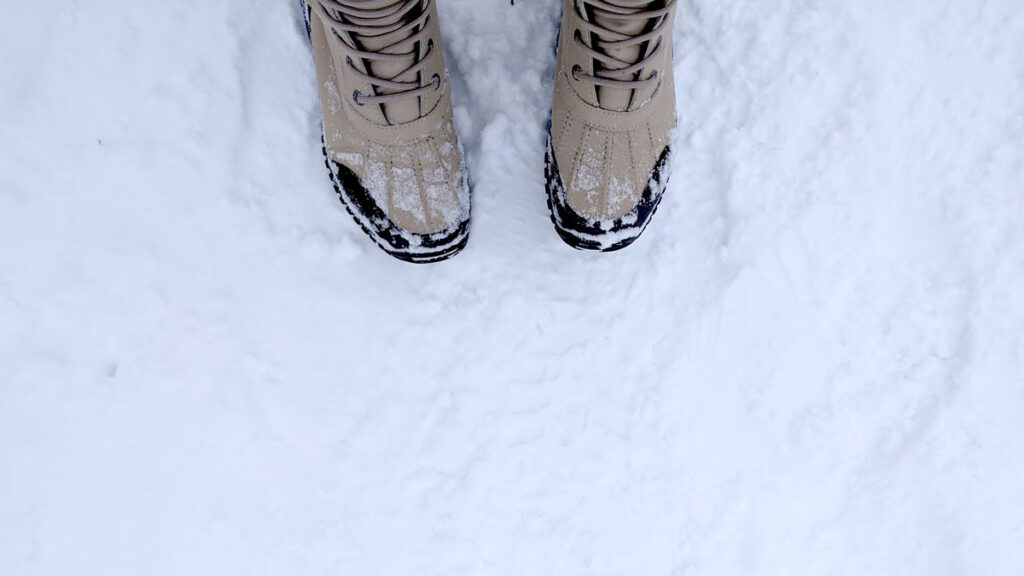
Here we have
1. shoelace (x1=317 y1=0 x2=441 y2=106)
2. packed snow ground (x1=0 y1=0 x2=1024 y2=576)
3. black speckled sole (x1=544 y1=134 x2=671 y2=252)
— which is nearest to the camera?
shoelace (x1=317 y1=0 x2=441 y2=106)

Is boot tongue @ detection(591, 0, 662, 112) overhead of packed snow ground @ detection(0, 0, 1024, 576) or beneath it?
overhead

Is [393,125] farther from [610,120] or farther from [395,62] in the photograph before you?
[610,120]

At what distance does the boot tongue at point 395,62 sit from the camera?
0.78 metres

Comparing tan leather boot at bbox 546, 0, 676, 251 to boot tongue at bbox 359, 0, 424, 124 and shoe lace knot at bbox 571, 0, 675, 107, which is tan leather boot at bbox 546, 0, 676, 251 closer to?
shoe lace knot at bbox 571, 0, 675, 107

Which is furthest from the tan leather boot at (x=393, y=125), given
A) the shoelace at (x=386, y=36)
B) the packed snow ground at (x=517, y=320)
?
the packed snow ground at (x=517, y=320)

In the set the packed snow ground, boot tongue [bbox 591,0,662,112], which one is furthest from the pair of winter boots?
the packed snow ground

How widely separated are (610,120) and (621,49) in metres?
0.09

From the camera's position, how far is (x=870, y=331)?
1132 millimetres

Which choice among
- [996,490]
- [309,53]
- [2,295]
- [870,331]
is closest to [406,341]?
[309,53]

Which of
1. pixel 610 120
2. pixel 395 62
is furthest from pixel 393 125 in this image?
pixel 610 120

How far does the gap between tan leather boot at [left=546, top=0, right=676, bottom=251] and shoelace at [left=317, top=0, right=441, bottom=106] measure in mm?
192

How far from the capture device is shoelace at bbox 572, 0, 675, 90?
78cm

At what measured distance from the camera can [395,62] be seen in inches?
32.8

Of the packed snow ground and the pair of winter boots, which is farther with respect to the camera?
the packed snow ground
